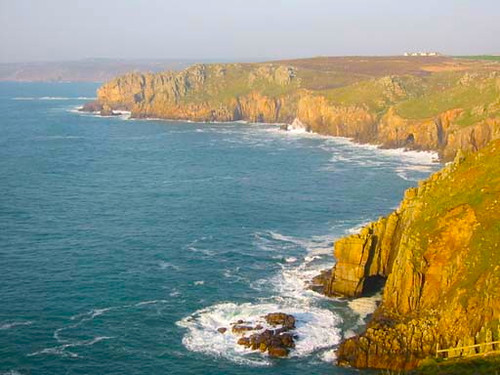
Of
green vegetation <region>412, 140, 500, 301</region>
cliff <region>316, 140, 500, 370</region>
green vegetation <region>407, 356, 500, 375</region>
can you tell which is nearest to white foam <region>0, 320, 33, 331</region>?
cliff <region>316, 140, 500, 370</region>

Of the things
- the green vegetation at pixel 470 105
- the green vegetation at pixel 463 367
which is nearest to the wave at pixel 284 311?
the green vegetation at pixel 463 367

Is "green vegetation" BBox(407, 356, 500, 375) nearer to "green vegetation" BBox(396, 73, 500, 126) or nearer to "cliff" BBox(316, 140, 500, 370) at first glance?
"cliff" BBox(316, 140, 500, 370)

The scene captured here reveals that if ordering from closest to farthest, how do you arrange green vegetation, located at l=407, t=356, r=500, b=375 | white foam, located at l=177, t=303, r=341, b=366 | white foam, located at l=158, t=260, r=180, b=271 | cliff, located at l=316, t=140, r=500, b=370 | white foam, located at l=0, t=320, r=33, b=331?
green vegetation, located at l=407, t=356, r=500, b=375
cliff, located at l=316, t=140, r=500, b=370
white foam, located at l=177, t=303, r=341, b=366
white foam, located at l=0, t=320, r=33, b=331
white foam, located at l=158, t=260, r=180, b=271

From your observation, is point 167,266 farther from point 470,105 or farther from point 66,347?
point 470,105

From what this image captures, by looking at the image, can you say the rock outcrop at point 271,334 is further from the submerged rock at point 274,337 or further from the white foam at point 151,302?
the white foam at point 151,302

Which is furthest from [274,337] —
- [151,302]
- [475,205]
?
[475,205]

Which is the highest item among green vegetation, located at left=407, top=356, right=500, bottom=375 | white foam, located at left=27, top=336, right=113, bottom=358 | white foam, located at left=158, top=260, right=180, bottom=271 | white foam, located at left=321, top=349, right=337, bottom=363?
green vegetation, located at left=407, top=356, right=500, bottom=375
